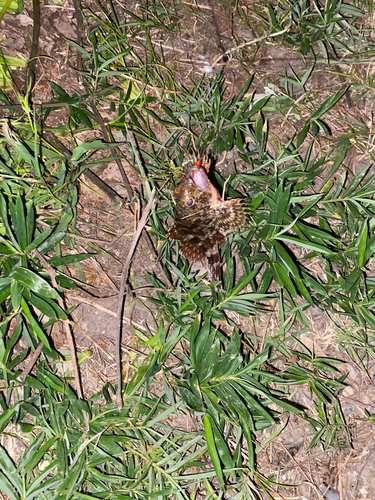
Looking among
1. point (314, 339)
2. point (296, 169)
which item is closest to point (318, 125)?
point (296, 169)

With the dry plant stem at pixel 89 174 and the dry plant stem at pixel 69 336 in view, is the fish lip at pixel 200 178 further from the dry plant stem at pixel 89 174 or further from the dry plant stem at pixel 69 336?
the dry plant stem at pixel 69 336

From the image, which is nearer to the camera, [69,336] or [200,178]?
[200,178]

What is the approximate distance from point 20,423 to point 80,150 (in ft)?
4.70

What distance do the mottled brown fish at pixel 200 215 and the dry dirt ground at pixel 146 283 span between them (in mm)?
351

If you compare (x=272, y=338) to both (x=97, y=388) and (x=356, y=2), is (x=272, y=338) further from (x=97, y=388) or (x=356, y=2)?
(x=356, y=2)

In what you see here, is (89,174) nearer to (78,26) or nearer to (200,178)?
(200,178)

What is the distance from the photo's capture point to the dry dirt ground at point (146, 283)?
2268 millimetres

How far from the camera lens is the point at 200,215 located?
2.07 m

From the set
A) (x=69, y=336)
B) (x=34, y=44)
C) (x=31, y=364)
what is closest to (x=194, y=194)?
(x=69, y=336)

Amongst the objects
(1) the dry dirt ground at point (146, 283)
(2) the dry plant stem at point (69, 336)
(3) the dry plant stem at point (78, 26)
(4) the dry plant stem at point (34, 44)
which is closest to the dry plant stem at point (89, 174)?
(1) the dry dirt ground at point (146, 283)

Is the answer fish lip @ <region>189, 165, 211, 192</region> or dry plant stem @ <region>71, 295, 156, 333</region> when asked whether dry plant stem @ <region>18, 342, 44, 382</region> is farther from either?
fish lip @ <region>189, 165, 211, 192</region>

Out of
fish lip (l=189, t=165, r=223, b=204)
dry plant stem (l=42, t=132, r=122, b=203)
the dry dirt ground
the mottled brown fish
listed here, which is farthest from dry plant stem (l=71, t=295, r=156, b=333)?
fish lip (l=189, t=165, r=223, b=204)

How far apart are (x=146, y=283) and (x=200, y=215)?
0.56 m

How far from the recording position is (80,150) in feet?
7.11
